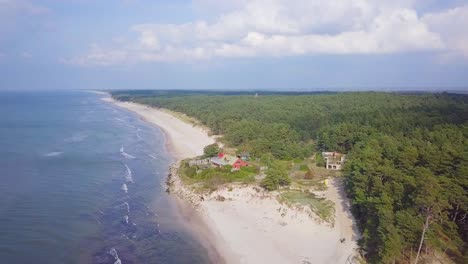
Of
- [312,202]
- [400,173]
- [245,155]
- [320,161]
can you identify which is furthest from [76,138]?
[400,173]

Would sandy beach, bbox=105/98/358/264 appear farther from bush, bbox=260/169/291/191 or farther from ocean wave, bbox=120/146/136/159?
ocean wave, bbox=120/146/136/159

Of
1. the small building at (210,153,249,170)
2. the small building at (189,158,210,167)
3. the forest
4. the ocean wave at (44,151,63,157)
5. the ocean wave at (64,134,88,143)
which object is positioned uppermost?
the forest

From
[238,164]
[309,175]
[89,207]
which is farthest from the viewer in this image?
[238,164]

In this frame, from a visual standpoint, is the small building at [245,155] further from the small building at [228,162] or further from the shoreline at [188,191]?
the shoreline at [188,191]

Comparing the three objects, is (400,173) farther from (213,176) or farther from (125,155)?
(125,155)

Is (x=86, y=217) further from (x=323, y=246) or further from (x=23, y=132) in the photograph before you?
(x=23, y=132)

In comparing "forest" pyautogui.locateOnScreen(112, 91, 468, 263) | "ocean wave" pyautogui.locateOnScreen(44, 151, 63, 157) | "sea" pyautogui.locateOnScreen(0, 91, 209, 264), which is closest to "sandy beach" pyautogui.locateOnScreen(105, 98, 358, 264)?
"forest" pyautogui.locateOnScreen(112, 91, 468, 263)

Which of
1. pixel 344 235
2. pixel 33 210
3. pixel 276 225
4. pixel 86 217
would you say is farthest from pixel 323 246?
pixel 33 210
